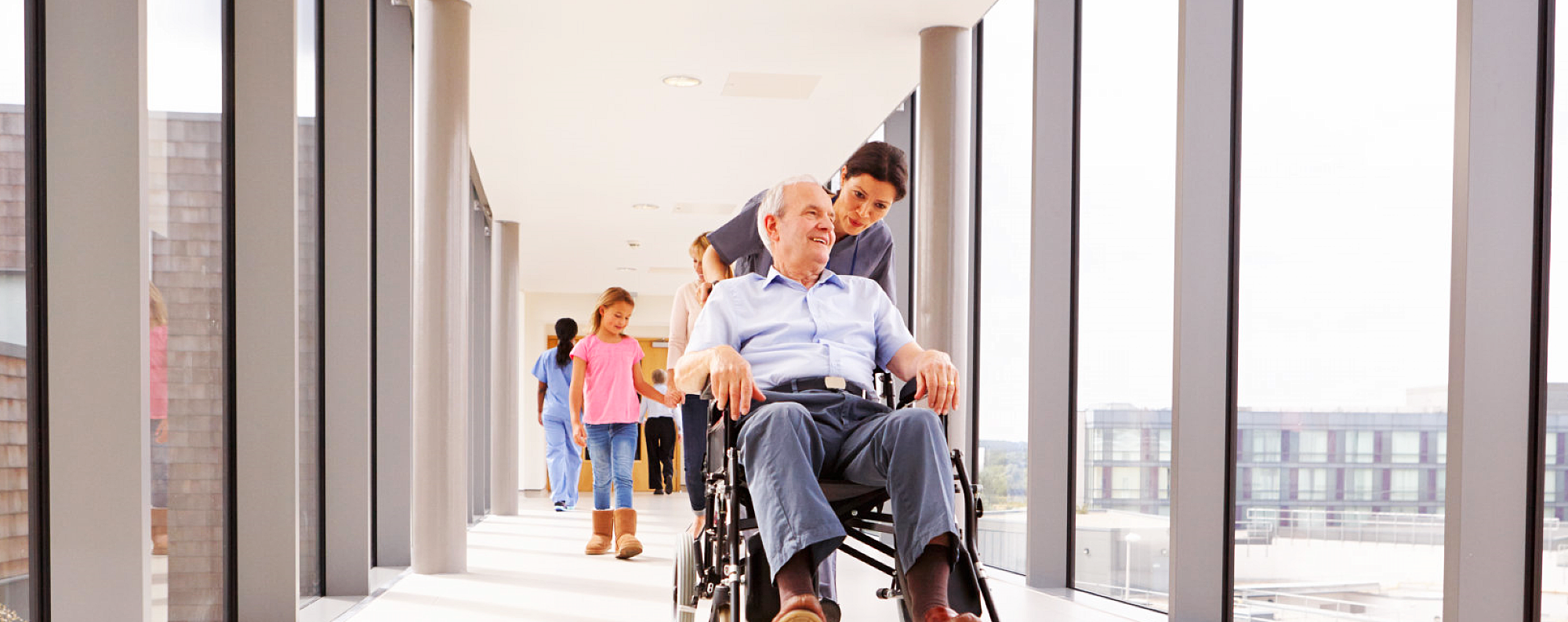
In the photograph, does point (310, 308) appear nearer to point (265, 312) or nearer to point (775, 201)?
point (265, 312)

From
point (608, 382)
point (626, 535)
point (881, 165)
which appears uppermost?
point (881, 165)

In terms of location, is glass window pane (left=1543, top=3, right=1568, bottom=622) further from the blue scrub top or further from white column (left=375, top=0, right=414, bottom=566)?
the blue scrub top

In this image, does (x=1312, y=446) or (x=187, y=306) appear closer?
(x=187, y=306)

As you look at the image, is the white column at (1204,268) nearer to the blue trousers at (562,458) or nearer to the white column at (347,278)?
the white column at (347,278)

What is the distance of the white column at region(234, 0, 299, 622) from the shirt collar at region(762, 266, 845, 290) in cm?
150

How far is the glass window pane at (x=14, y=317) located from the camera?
2.02m

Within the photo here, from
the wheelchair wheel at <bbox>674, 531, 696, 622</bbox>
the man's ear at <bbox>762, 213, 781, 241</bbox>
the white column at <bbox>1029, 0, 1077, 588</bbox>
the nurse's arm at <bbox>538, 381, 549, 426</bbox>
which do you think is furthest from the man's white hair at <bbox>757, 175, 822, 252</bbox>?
the nurse's arm at <bbox>538, 381, 549, 426</bbox>

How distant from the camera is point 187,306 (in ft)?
9.70

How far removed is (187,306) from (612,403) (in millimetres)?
2797

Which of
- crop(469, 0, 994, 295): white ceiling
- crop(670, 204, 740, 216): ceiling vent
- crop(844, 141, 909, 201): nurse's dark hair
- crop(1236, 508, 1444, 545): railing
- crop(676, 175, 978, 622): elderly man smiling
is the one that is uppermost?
crop(469, 0, 994, 295): white ceiling

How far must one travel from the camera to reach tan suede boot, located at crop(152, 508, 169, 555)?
2.69m

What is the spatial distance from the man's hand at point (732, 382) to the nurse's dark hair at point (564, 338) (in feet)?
15.7

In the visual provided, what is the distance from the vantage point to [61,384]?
2111 millimetres

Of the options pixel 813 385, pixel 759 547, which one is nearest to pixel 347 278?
pixel 813 385
